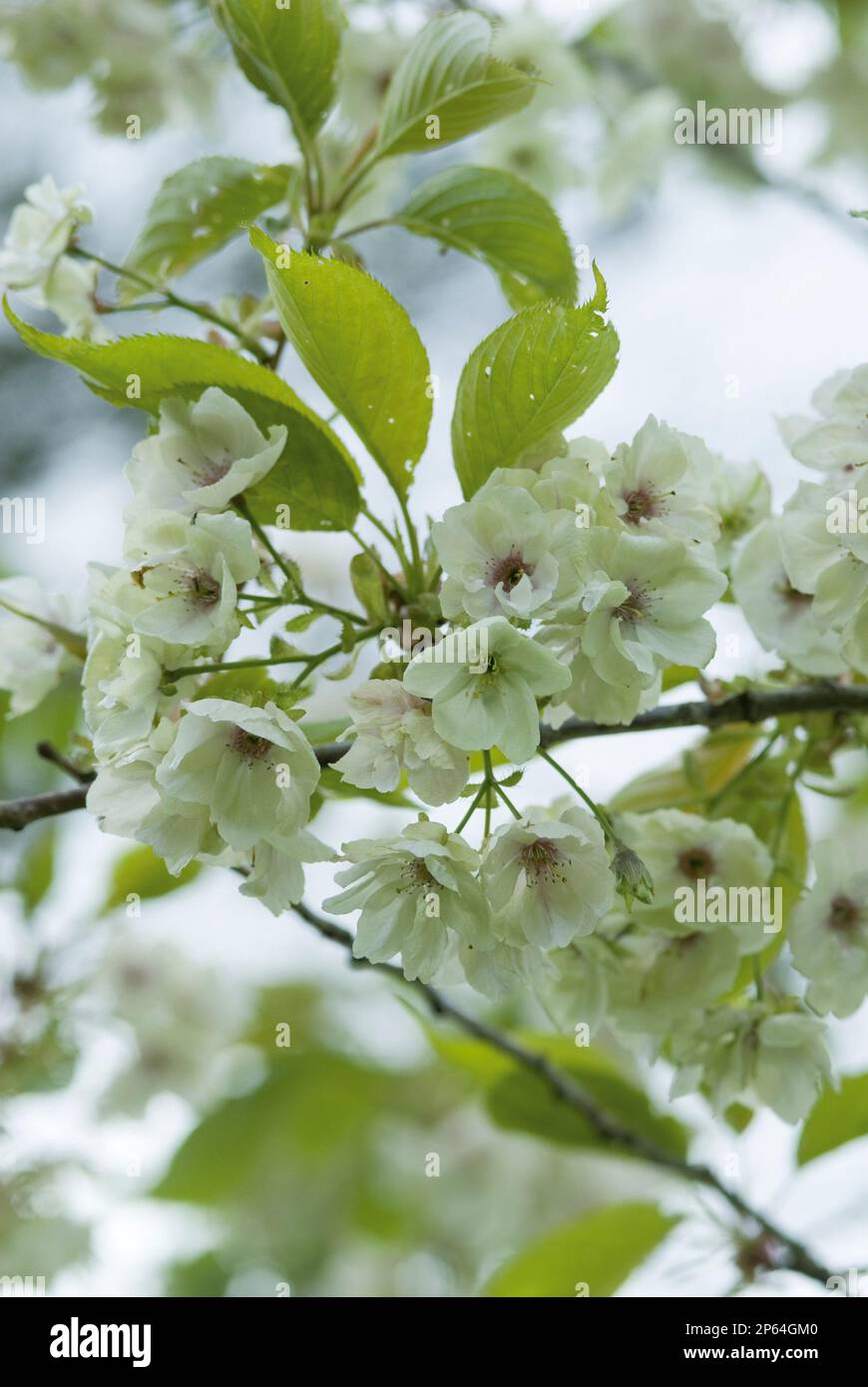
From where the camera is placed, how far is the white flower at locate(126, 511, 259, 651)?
875 mm

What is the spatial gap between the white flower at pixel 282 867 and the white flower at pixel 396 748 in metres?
0.06

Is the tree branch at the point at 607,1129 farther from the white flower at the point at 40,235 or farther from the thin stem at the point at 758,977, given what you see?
the white flower at the point at 40,235

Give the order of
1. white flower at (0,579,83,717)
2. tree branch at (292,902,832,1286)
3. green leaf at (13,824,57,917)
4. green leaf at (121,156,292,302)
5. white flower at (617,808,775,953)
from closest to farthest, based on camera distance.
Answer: white flower at (617,808,775,953), white flower at (0,579,83,717), green leaf at (121,156,292,302), tree branch at (292,902,832,1286), green leaf at (13,824,57,917)

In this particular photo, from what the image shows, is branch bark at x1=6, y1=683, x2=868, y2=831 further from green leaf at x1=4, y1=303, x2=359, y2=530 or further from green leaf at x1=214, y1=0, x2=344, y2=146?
green leaf at x1=214, y1=0, x2=344, y2=146

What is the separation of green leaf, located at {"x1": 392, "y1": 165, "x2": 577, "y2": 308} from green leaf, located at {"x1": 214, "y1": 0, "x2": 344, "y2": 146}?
13 cm

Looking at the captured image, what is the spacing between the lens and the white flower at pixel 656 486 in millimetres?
940

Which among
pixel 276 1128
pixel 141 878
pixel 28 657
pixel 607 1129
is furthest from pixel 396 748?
pixel 276 1128

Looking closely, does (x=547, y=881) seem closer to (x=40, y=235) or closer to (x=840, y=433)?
(x=840, y=433)

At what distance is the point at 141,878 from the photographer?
1.92 metres

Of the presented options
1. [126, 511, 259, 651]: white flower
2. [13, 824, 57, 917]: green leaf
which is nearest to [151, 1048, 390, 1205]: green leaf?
[13, 824, 57, 917]: green leaf

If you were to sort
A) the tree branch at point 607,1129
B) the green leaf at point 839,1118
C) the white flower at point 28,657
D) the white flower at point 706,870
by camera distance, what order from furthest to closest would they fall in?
the green leaf at point 839,1118 < the tree branch at point 607,1129 < the white flower at point 28,657 < the white flower at point 706,870

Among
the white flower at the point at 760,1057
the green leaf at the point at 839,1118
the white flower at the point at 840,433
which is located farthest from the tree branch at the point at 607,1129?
the white flower at the point at 840,433

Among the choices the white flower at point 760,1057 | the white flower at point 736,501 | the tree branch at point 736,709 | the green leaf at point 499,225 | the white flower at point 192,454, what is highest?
the green leaf at point 499,225
